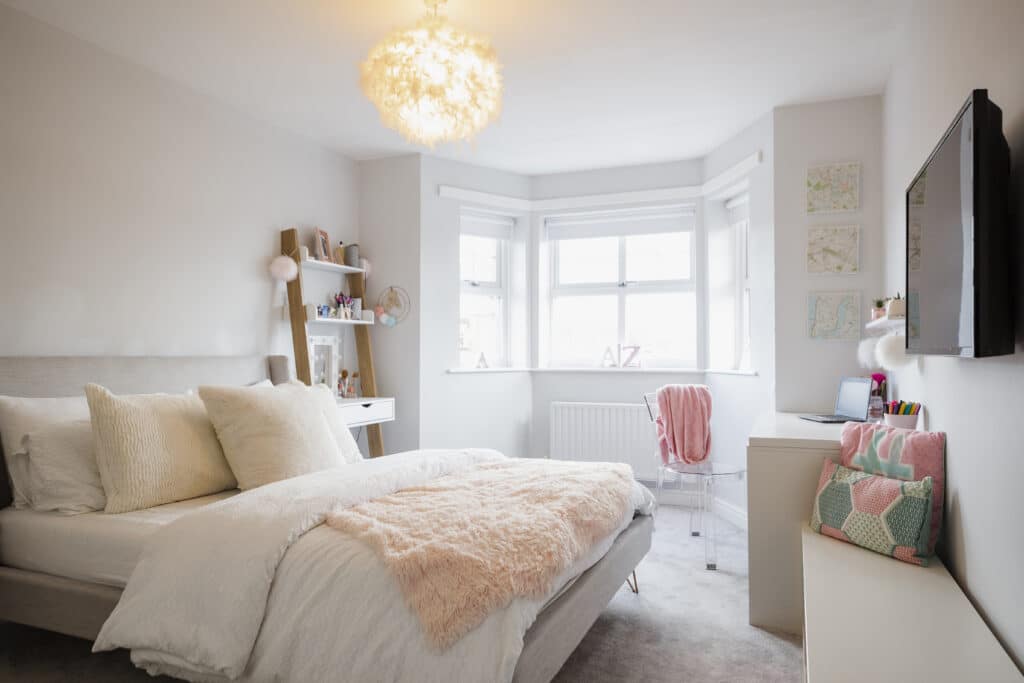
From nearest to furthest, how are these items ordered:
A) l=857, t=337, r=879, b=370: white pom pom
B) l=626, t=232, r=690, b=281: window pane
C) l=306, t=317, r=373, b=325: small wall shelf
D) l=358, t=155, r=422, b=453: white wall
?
l=857, t=337, r=879, b=370: white pom pom → l=306, t=317, r=373, b=325: small wall shelf → l=358, t=155, r=422, b=453: white wall → l=626, t=232, r=690, b=281: window pane

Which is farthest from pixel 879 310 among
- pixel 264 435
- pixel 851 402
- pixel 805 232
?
pixel 264 435

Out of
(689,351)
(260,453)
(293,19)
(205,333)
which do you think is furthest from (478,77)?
(689,351)

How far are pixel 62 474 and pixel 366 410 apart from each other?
202 cm

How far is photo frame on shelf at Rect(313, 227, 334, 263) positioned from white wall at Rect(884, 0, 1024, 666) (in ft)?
10.9

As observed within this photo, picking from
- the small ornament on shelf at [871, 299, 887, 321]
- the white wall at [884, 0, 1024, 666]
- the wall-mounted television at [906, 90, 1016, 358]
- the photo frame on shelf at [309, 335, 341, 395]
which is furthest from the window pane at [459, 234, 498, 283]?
the wall-mounted television at [906, 90, 1016, 358]

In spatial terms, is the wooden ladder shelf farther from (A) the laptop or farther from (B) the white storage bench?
(B) the white storage bench

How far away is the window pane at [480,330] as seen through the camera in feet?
16.9

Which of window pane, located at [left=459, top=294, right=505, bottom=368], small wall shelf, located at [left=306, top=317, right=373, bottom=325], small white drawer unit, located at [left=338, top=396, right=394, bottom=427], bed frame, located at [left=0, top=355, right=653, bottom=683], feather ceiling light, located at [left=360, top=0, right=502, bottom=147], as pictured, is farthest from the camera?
window pane, located at [left=459, top=294, right=505, bottom=368]

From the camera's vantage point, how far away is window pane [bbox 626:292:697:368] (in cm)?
500

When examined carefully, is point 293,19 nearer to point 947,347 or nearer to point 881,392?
point 947,347

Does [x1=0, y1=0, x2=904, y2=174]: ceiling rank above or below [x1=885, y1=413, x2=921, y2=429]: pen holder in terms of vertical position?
above

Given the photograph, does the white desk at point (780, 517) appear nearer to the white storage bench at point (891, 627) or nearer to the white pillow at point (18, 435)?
the white storage bench at point (891, 627)

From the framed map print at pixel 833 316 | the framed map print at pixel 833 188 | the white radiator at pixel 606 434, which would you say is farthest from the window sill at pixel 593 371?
the framed map print at pixel 833 188

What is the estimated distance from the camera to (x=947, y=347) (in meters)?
1.61
